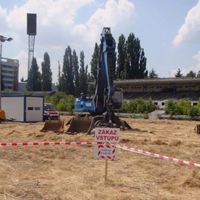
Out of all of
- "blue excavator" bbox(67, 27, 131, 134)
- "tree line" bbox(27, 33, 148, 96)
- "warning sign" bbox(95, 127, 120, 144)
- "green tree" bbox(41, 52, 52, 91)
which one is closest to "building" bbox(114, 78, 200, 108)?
"tree line" bbox(27, 33, 148, 96)

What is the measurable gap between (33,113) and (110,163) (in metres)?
33.8

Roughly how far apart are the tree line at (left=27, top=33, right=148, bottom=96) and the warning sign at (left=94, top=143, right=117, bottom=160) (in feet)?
236

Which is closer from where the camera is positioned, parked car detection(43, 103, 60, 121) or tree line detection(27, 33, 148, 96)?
parked car detection(43, 103, 60, 121)

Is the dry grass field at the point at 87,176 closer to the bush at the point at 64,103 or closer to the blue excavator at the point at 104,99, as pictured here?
the blue excavator at the point at 104,99

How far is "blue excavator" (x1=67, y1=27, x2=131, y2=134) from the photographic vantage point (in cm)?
2848

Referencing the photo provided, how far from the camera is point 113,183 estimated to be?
1188cm

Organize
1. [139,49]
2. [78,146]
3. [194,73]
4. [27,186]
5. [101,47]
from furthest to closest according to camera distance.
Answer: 1. [194,73]
2. [139,49]
3. [101,47]
4. [78,146]
5. [27,186]

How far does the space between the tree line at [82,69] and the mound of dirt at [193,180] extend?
71.2m

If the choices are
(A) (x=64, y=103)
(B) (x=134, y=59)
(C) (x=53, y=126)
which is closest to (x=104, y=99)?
(C) (x=53, y=126)

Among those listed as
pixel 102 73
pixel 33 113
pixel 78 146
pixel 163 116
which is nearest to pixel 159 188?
pixel 78 146

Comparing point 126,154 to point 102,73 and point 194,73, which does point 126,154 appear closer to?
point 102,73

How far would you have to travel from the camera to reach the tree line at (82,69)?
96.4m

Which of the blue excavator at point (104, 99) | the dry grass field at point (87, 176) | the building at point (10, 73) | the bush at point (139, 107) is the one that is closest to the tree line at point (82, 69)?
the bush at point (139, 107)

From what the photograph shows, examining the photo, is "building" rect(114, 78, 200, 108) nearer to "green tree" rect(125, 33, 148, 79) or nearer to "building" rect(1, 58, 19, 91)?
"green tree" rect(125, 33, 148, 79)
